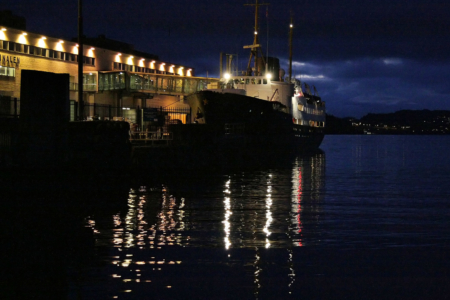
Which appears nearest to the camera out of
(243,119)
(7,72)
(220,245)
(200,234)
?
(220,245)

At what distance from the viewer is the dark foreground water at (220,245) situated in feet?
33.6

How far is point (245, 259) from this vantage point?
12.2 meters

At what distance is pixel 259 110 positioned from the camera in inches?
2137

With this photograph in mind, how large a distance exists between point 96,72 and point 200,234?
148 feet

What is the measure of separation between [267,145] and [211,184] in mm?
28753

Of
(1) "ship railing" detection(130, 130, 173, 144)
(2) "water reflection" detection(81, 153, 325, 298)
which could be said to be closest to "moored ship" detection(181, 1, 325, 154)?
(1) "ship railing" detection(130, 130, 173, 144)

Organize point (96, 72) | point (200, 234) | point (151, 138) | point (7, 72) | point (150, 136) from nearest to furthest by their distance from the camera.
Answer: point (200, 234) < point (151, 138) < point (150, 136) < point (7, 72) < point (96, 72)

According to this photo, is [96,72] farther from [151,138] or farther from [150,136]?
[151,138]

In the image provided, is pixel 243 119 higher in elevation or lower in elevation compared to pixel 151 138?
higher

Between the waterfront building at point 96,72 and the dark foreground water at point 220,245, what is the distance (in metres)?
23.1

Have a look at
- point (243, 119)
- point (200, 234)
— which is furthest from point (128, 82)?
point (200, 234)

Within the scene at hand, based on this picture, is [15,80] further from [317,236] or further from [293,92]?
[317,236]

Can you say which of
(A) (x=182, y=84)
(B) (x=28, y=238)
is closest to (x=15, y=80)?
(A) (x=182, y=84)

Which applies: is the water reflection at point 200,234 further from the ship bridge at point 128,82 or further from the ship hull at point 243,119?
the ship bridge at point 128,82
